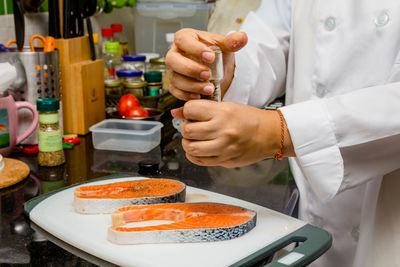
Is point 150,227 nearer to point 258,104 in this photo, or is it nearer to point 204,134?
point 204,134

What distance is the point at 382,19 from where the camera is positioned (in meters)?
0.92

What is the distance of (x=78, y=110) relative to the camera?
1.47m

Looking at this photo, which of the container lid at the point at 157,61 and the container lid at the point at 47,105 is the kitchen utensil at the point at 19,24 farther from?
the container lid at the point at 157,61

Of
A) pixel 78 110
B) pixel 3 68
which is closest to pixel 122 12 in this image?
pixel 78 110

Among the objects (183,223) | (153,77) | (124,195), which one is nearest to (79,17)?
(153,77)

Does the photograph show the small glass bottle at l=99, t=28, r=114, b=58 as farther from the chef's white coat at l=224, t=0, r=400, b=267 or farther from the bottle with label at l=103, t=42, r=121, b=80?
the chef's white coat at l=224, t=0, r=400, b=267

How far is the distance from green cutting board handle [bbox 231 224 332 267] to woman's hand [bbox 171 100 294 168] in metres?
0.15

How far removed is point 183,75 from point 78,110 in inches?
26.7

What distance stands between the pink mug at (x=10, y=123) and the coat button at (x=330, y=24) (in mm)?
749

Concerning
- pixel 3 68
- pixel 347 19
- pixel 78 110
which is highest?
pixel 347 19

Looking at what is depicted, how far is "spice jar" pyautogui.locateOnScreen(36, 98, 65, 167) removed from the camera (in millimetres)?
1192

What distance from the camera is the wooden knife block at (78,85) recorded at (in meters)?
1.44

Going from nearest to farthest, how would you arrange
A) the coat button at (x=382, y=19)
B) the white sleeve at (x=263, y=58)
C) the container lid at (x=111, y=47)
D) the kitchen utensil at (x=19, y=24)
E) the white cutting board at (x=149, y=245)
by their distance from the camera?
the white cutting board at (x=149, y=245)
the coat button at (x=382, y=19)
the white sleeve at (x=263, y=58)
the kitchen utensil at (x=19, y=24)
the container lid at (x=111, y=47)

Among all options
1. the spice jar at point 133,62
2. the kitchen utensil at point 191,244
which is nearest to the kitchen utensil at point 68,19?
the spice jar at point 133,62
